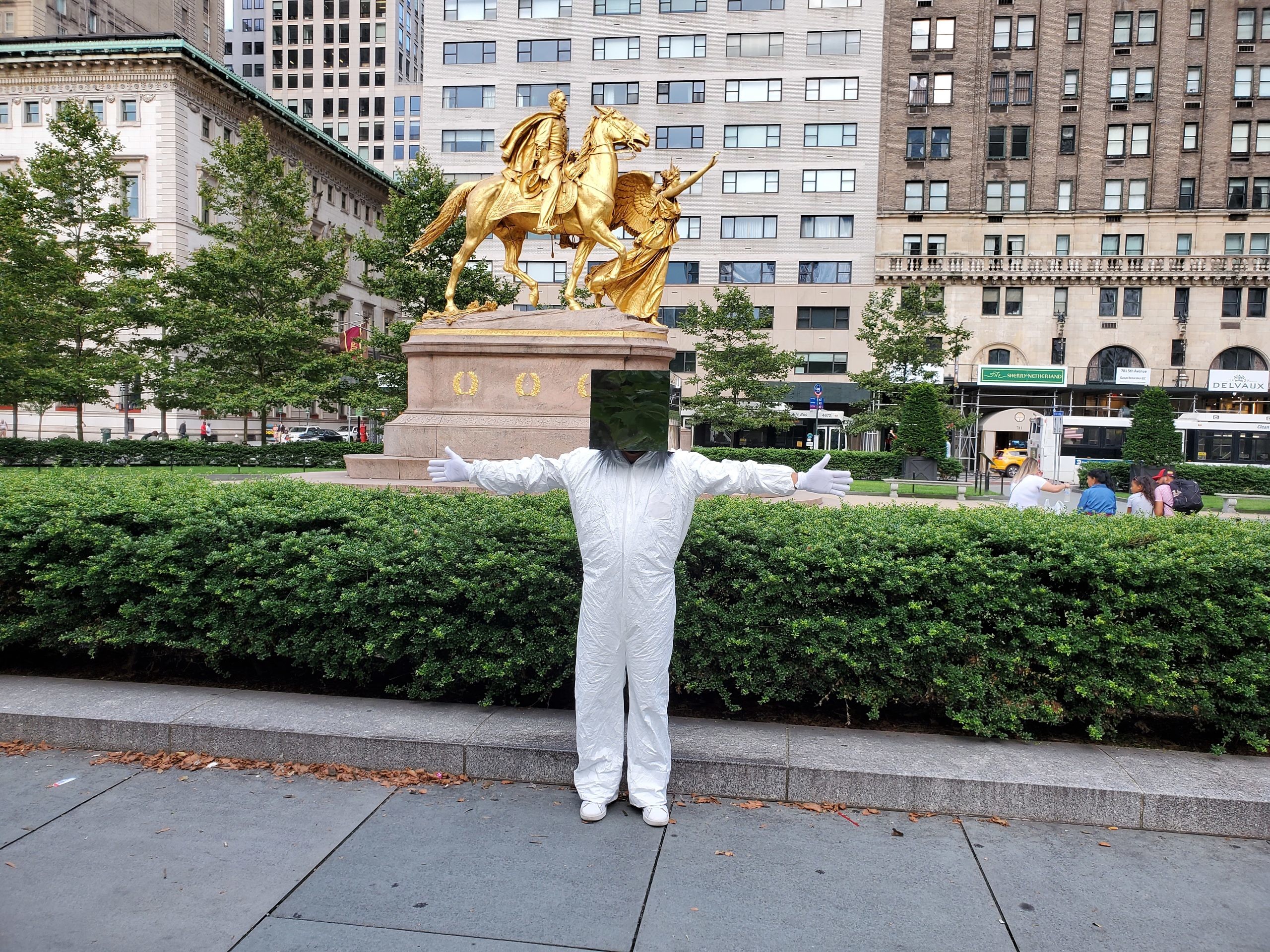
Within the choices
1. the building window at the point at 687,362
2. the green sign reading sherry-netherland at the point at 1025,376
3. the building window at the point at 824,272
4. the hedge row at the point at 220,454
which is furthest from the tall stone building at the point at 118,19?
the green sign reading sherry-netherland at the point at 1025,376

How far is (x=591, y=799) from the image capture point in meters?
4.05

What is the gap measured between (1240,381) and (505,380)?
178ft

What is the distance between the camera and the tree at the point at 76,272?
94.9 ft

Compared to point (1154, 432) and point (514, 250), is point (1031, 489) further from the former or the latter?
point (1154, 432)

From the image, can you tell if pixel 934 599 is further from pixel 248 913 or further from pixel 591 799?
pixel 248 913

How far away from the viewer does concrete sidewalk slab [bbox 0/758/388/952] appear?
10.2 ft

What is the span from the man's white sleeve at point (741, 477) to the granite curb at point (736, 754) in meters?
1.39

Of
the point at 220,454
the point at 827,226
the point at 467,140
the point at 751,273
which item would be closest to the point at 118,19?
the point at 467,140

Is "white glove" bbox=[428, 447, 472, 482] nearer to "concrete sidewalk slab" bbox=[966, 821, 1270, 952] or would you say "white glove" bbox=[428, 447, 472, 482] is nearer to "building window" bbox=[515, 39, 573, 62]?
"concrete sidewalk slab" bbox=[966, 821, 1270, 952]

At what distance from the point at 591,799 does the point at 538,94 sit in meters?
57.2

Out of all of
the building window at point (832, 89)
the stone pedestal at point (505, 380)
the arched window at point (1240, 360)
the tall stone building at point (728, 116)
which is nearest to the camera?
the stone pedestal at point (505, 380)

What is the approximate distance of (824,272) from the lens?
53250mm

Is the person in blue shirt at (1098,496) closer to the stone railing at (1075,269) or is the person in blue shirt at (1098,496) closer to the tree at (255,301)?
the tree at (255,301)

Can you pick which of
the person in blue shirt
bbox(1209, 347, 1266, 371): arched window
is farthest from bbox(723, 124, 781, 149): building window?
the person in blue shirt
